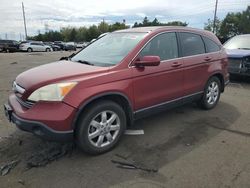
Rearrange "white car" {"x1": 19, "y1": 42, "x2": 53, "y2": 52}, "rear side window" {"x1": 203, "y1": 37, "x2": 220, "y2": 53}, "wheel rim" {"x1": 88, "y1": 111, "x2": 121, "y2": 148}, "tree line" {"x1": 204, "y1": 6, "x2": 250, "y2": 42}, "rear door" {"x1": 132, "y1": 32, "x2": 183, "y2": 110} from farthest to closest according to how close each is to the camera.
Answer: "tree line" {"x1": 204, "y1": 6, "x2": 250, "y2": 42} < "white car" {"x1": 19, "y1": 42, "x2": 53, "y2": 52} < "rear side window" {"x1": 203, "y1": 37, "x2": 220, "y2": 53} < "rear door" {"x1": 132, "y1": 32, "x2": 183, "y2": 110} < "wheel rim" {"x1": 88, "y1": 111, "x2": 121, "y2": 148}

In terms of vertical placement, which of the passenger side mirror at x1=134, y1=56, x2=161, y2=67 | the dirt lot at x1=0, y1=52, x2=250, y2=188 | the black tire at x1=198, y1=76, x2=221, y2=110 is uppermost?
the passenger side mirror at x1=134, y1=56, x2=161, y2=67

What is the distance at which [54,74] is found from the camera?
3.46 m

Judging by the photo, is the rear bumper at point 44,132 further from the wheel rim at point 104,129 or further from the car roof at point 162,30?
the car roof at point 162,30

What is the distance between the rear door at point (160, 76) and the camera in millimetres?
3916

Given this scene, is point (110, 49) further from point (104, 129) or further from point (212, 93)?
point (212, 93)

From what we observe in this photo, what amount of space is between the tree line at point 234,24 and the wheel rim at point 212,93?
53325 millimetres

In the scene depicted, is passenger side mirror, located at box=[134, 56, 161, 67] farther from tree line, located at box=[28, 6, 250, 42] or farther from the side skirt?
tree line, located at box=[28, 6, 250, 42]

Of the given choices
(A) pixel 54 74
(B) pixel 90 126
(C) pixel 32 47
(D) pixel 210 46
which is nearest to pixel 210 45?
(D) pixel 210 46

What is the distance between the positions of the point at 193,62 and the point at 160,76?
1038 mm

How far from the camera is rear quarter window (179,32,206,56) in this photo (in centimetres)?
475

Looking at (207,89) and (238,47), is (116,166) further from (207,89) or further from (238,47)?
(238,47)

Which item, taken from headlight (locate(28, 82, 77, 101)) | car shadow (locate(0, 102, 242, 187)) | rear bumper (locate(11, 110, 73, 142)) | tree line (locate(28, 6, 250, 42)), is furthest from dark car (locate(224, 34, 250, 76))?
tree line (locate(28, 6, 250, 42))

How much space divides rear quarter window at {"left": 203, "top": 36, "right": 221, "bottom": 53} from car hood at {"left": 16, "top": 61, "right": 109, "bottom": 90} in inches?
109

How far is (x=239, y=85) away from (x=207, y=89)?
357 cm
